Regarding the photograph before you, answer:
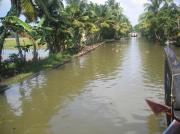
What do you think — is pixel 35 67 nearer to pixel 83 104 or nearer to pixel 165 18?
pixel 83 104

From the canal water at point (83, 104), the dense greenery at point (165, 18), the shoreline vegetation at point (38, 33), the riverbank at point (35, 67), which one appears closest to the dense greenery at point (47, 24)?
the shoreline vegetation at point (38, 33)

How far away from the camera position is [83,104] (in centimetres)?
1331

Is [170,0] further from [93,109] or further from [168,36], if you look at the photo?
[93,109]

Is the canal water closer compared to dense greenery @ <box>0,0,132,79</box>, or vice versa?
the canal water

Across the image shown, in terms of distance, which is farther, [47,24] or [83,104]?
[47,24]

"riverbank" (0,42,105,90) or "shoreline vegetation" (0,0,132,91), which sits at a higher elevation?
"shoreline vegetation" (0,0,132,91)

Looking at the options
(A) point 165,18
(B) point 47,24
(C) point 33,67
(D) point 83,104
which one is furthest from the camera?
(A) point 165,18

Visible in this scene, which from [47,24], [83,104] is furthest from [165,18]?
[83,104]

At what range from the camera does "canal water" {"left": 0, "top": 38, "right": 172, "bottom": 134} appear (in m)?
10.4

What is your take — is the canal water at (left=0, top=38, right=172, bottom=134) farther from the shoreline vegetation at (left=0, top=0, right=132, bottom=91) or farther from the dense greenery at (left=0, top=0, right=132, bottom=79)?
the dense greenery at (left=0, top=0, right=132, bottom=79)

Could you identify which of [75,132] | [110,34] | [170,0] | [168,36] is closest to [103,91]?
[75,132]

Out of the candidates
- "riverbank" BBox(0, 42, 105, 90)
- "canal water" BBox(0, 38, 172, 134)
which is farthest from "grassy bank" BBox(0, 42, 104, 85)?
"canal water" BBox(0, 38, 172, 134)

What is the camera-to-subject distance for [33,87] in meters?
17.2

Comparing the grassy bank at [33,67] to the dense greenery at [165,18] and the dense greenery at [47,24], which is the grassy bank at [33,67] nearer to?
the dense greenery at [47,24]
